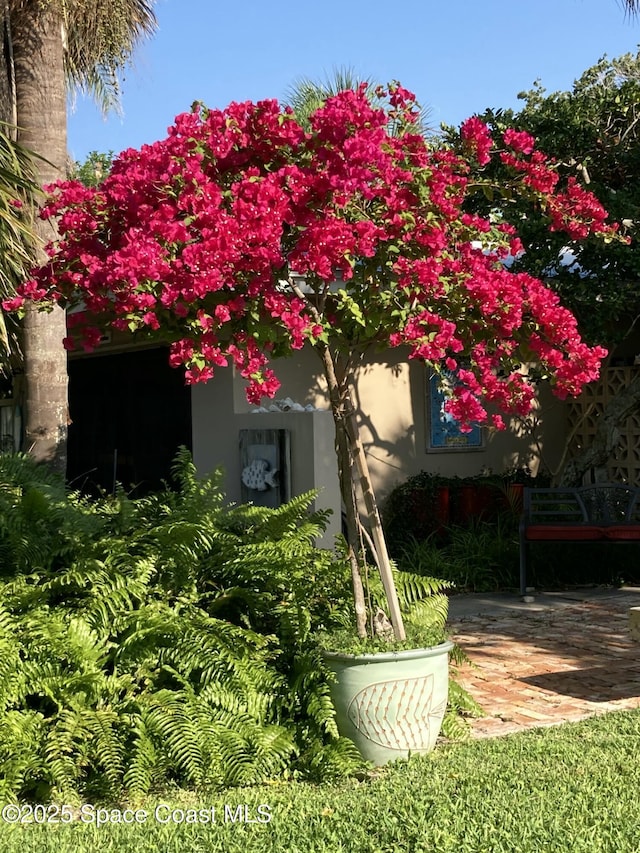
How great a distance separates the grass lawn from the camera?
3.92 m

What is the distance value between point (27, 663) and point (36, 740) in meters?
0.36

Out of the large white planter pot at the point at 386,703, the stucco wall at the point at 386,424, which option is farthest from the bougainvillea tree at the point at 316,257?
the stucco wall at the point at 386,424

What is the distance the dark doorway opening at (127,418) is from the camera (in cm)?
1189

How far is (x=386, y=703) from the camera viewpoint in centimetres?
513

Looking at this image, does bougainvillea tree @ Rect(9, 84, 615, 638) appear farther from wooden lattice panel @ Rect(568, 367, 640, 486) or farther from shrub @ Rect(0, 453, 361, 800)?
wooden lattice panel @ Rect(568, 367, 640, 486)

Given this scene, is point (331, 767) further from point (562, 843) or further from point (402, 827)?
point (562, 843)

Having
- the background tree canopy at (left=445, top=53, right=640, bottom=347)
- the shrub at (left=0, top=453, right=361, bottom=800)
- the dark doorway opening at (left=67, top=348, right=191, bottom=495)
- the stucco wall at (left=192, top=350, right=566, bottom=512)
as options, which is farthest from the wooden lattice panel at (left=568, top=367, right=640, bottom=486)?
the shrub at (left=0, top=453, right=361, bottom=800)

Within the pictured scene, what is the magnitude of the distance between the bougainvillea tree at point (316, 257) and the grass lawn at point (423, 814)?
100cm

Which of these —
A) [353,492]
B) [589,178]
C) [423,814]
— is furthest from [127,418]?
[423,814]

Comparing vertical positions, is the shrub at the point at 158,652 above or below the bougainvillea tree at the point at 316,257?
below

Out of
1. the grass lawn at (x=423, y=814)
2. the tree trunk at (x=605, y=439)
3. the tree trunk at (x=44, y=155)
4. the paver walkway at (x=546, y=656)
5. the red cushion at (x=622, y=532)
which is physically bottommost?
the grass lawn at (x=423, y=814)

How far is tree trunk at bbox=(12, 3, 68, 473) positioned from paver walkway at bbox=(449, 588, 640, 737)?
374 centimetres

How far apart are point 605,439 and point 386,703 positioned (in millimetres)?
7098

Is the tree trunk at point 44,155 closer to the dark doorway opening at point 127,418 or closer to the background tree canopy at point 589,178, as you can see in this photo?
the dark doorway opening at point 127,418
